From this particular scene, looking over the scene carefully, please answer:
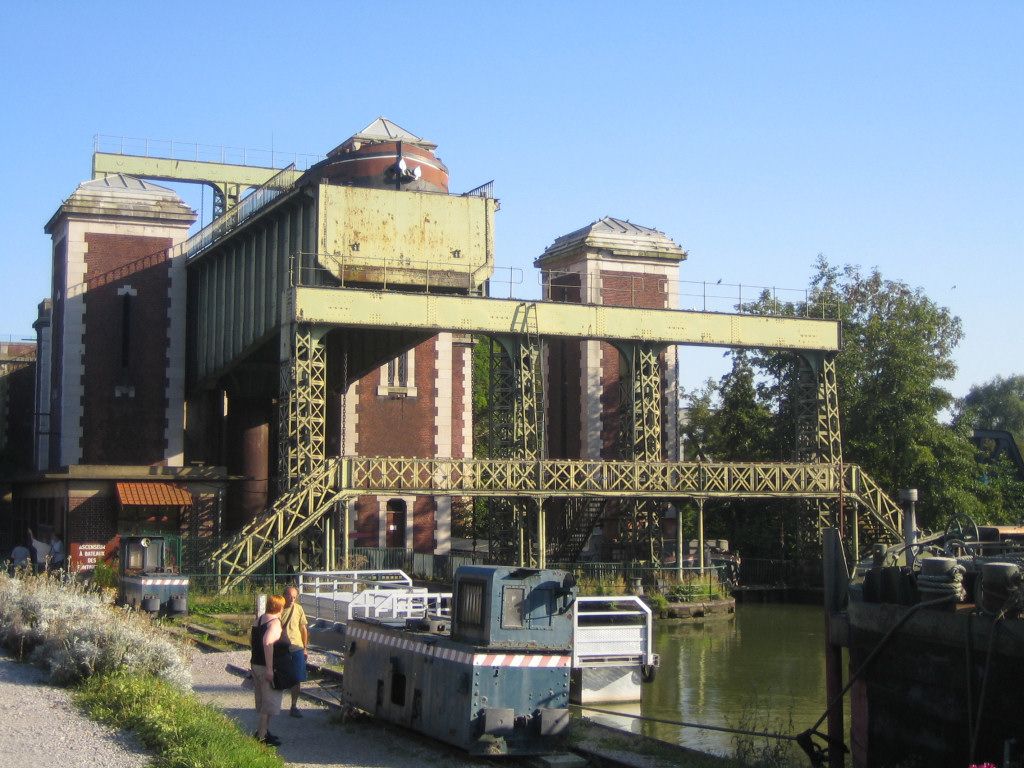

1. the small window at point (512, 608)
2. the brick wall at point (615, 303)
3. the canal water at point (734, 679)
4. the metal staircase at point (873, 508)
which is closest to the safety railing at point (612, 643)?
the canal water at point (734, 679)

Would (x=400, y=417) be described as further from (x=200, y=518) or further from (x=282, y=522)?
(x=282, y=522)

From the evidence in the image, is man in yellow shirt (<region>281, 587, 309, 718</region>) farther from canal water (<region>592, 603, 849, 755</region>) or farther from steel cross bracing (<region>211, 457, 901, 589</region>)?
steel cross bracing (<region>211, 457, 901, 589</region>)

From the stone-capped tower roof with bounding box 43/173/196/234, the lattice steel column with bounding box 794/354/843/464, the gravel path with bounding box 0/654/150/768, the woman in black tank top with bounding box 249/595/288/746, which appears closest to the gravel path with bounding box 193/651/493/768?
the woman in black tank top with bounding box 249/595/288/746

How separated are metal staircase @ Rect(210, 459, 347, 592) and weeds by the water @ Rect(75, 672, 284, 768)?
16.3m

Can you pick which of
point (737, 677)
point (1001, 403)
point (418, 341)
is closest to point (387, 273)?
point (418, 341)

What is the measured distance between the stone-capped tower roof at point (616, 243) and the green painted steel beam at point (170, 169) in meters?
16.2

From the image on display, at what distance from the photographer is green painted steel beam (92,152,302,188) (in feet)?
183

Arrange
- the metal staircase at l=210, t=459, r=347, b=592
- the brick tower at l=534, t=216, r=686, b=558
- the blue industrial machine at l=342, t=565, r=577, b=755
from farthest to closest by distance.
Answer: the brick tower at l=534, t=216, r=686, b=558
the metal staircase at l=210, t=459, r=347, b=592
the blue industrial machine at l=342, t=565, r=577, b=755

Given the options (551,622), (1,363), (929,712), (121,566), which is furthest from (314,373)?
(1,363)

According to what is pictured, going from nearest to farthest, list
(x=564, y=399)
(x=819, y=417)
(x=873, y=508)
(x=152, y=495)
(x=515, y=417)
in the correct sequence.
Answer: (x=515, y=417)
(x=873, y=508)
(x=152, y=495)
(x=819, y=417)
(x=564, y=399)

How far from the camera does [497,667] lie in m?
14.3

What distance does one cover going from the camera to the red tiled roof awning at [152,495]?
130 feet

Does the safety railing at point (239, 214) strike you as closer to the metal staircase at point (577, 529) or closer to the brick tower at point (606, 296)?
the brick tower at point (606, 296)

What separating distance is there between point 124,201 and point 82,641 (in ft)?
96.0
